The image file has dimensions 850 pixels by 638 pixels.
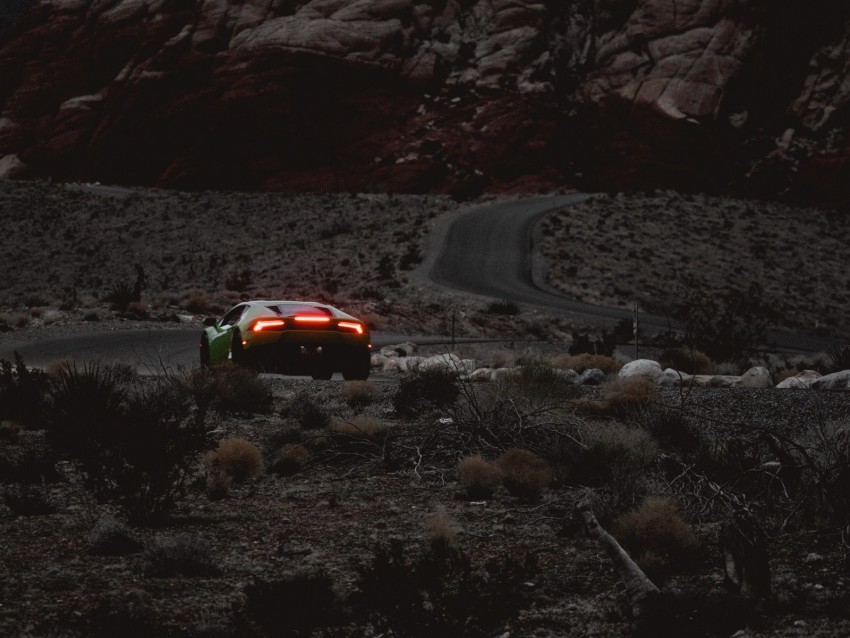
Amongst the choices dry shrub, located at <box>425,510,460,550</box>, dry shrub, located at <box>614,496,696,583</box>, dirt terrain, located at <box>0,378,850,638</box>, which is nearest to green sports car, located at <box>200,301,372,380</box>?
dirt terrain, located at <box>0,378,850,638</box>

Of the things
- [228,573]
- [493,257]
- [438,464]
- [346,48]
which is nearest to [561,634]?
[228,573]

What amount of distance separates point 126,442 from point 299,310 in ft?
20.1

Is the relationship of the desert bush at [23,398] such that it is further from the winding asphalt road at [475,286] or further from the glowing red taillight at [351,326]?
the glowing red taillight at [351,326]

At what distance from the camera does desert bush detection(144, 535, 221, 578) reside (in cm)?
570

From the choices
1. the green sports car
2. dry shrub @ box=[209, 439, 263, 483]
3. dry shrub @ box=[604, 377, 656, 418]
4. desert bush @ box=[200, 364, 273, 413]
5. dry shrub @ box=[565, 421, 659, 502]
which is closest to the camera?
dry shrub @ box=[565, 421, 659, 502]

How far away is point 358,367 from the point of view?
1426cm

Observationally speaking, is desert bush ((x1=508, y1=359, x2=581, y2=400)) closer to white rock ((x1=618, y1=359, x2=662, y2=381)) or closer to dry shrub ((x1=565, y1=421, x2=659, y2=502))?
dry shrub ((x1=565, y1=421, x2=659, y2=502))

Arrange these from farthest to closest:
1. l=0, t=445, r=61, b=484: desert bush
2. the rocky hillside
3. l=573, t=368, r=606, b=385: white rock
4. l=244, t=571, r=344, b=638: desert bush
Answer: the rocky hillside → l=573, t=368, r=606, b=385: white rock → l=0, t=445, r=61, b=484: desert bush → l=244, t=571, r=344, b=638: desert bush

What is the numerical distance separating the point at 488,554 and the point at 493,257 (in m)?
40.1

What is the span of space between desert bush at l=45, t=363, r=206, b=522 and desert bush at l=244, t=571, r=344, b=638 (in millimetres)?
2591

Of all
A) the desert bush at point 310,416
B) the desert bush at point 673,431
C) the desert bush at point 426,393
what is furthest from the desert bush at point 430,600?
the desert bush at point 426,393

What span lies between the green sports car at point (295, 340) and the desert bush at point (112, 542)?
7.09m

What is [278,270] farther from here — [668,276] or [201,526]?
[201,526]

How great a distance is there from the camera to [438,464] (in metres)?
9.02
